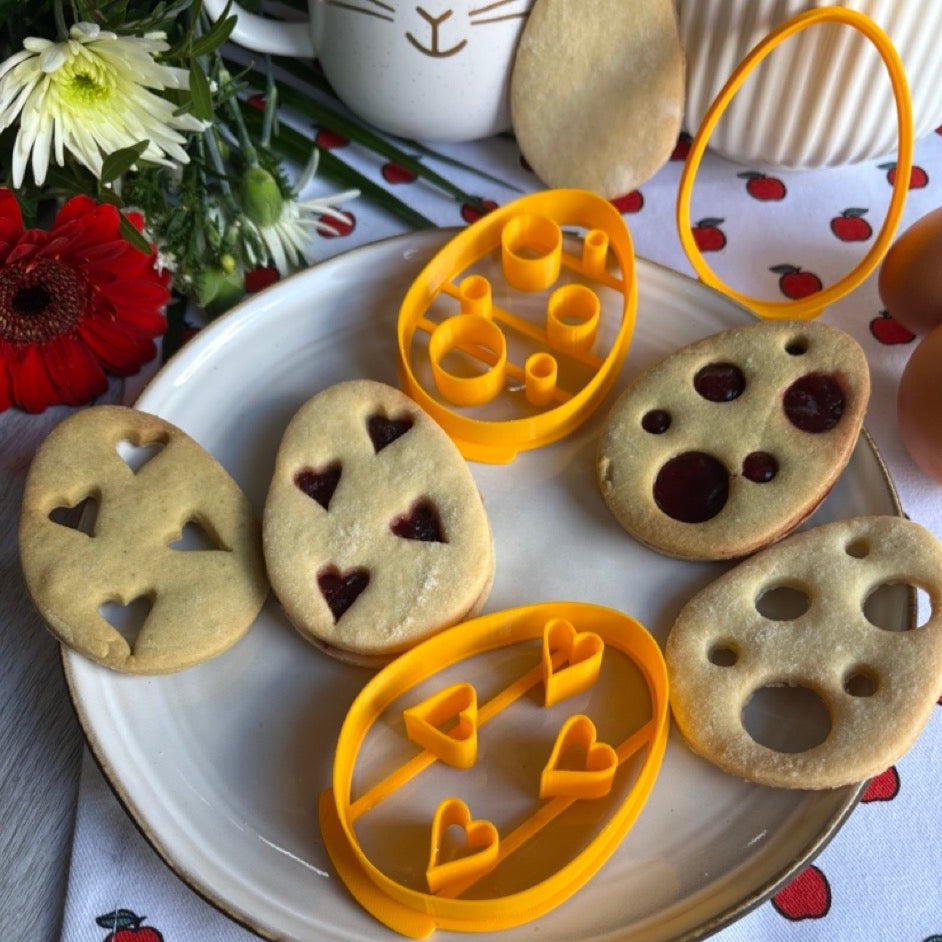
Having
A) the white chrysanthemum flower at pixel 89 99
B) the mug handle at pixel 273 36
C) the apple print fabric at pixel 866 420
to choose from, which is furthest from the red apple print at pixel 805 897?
the mug handle at pixel 273 36

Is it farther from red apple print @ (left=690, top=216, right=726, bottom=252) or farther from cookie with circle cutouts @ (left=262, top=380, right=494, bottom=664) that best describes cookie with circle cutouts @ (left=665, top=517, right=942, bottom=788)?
red apple print @ (left=690, top=216, right=726, bottom=252)

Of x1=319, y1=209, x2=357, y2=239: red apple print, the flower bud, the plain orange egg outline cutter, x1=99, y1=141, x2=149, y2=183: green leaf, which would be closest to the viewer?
the plain orange egg outline cutter

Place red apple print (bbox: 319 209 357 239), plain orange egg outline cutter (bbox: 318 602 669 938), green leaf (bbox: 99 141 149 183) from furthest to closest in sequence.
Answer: red apple print (bbox: 319 209 357 239), green leaf (bbox: 99 141 149 183), plain orange egg outline cutter (bbox: 318 602 669 938)

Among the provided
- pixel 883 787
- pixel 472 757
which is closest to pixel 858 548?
pixel 883 787

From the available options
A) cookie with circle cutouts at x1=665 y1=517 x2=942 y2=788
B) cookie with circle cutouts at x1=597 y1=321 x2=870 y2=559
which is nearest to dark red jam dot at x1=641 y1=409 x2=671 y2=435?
cookie with circle cutouts at x1=597 y1=321 x2=870 y2=559

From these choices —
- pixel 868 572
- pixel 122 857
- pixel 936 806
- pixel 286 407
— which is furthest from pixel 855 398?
pixel 122 857

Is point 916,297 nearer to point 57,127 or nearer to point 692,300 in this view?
point 692,300

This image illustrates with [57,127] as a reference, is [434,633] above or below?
below
